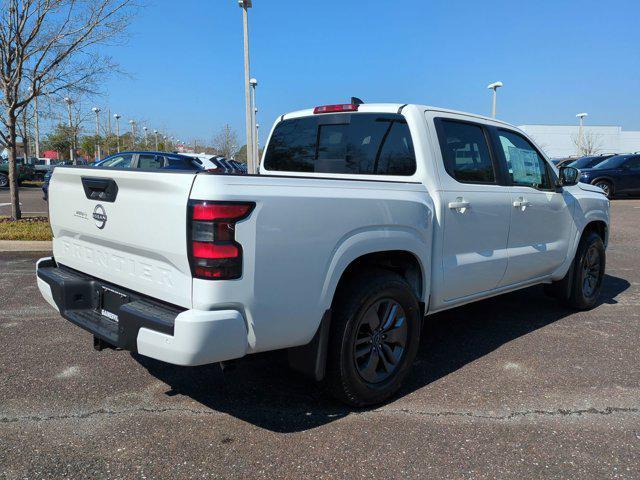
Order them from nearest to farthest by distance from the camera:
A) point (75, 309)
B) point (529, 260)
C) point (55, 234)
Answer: point (75, 309), point (55, 234), point (529, 260)

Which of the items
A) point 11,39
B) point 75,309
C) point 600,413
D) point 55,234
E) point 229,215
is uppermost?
point 11,39

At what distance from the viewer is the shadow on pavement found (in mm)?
3168

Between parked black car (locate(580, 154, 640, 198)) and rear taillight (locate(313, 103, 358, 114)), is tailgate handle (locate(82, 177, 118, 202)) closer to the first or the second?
rear taillight (locate(313, 103, 358, 114))

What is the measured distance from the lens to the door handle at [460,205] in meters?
3.59

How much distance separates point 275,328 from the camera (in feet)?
8.62

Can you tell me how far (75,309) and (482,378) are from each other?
278cm

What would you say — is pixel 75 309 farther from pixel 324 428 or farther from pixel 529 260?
pixel 529 260

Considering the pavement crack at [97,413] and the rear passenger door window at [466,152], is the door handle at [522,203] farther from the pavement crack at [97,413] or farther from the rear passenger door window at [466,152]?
the pavement crack at [97,413]

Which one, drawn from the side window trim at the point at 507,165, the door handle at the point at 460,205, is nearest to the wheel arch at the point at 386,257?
the door handle at the point at 460,205

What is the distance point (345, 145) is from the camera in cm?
400

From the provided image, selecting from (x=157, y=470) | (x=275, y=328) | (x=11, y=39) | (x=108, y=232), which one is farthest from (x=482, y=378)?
(x=11, y=39)

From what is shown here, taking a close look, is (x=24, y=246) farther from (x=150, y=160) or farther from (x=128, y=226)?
(x=128, y=226)

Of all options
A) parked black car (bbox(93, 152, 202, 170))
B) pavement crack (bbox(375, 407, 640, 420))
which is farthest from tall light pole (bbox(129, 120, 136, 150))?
pavement crack (bbox(375, 407, 640, 420))

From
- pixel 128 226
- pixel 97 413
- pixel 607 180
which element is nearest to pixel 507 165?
pixel 128 226
